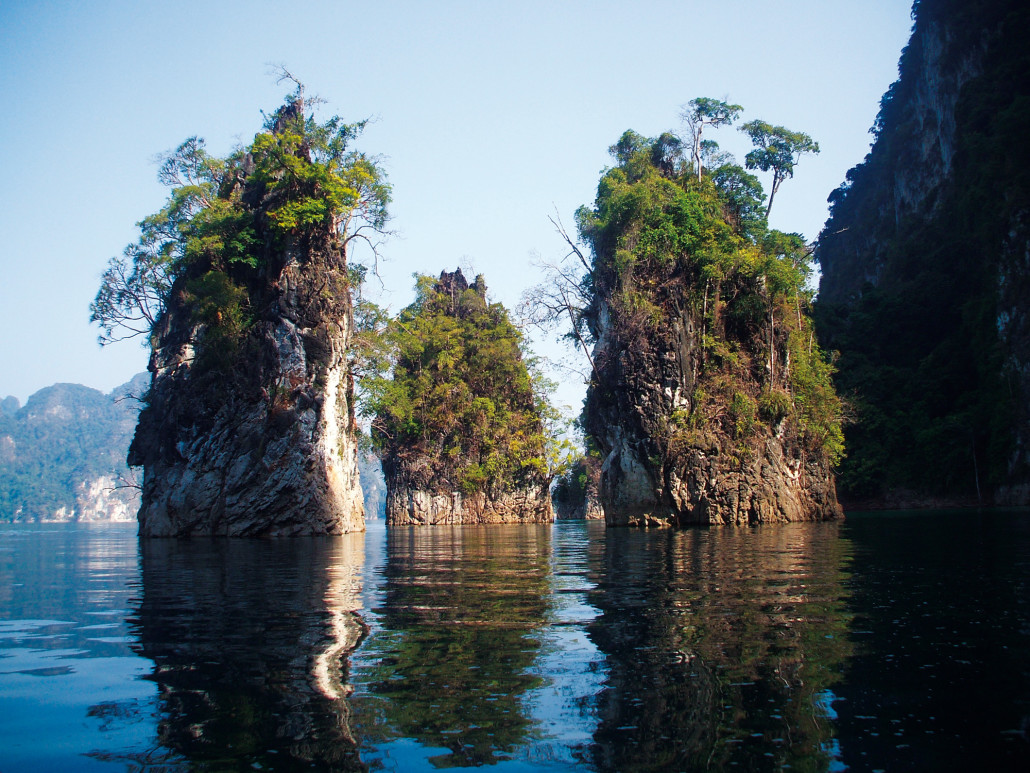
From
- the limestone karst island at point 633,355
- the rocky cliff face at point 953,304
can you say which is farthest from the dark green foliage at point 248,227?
the rocky cliff face at point 953,304

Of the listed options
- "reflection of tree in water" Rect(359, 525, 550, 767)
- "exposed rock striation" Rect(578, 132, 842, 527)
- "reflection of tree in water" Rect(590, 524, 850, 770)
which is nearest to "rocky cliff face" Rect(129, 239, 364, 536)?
"exposed rock striation" Rect(578, 132, 842, 527)

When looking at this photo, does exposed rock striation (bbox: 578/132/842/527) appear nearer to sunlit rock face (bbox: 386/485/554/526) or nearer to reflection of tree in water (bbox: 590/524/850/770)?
reflection of tree in water (bbox: 590/524/850/770)

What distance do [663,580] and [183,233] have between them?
31047 mm

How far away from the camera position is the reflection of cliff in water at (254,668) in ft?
9.74

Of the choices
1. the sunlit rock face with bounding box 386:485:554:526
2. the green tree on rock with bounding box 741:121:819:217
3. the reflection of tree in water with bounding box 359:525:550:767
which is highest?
the green tree on rock with bounding box 741:121:819:217

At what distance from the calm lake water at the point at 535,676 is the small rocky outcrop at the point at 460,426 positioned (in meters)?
39.7

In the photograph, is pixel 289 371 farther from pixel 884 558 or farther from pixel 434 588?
pixel 884 558

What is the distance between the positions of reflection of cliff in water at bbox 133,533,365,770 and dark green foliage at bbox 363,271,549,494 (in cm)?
3818

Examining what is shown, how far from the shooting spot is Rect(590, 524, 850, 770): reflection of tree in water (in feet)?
9.39

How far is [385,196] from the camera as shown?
3167 centimetres

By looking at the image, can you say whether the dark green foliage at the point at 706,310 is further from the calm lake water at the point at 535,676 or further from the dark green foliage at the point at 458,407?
the calm lake water at the point at 535,676

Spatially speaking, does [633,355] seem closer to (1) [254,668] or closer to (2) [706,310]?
(2) [706,310]

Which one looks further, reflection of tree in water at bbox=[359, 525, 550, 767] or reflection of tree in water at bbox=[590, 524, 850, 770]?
reflection of tree in water at bbox=[359, 525, 550, 767]

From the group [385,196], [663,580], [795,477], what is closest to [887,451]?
[795,477]
